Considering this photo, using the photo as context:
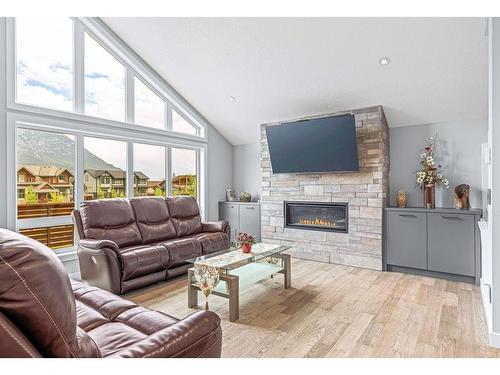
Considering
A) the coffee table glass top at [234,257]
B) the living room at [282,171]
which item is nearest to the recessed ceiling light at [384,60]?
the living room at [282,171]

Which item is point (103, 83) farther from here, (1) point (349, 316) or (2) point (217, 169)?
(1) point (349, 316)

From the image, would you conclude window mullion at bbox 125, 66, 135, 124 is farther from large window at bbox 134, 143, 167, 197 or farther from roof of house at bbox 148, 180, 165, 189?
roof of house at bbox 148, 180, 165, 189

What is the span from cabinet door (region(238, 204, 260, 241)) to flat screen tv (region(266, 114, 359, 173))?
3.12ft

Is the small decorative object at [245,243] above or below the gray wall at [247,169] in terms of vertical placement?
below

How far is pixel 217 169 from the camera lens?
20.4 feet

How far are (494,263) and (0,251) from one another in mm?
2863

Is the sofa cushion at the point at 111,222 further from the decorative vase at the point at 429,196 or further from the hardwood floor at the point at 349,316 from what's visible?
the decorative vase at the point at 429,196

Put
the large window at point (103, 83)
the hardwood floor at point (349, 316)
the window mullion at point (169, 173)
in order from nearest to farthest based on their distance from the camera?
the hardwood floor at point (349, 316) < the large window at point (103, 83) < the window mullion at point (169, 173)

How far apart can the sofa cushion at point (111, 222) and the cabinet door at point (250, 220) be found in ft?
7.63

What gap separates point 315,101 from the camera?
180 inches

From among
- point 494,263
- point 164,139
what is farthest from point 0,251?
point 164,139

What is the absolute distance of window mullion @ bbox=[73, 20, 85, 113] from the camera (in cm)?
409

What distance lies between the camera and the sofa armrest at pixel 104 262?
10.3 feet

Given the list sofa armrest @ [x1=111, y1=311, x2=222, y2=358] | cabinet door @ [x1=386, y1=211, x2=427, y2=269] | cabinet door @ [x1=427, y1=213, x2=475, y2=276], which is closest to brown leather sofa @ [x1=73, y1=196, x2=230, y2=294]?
sofa armrest @ [x1=111, y1=311, x2=222, y2=358]
